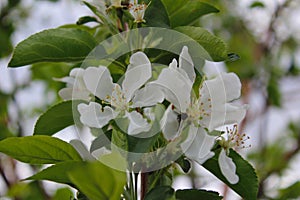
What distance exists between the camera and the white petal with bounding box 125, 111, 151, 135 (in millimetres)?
745

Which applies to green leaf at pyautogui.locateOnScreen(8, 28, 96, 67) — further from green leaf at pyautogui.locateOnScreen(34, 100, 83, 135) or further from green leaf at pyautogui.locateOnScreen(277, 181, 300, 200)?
green leaf at pyautogui.locateOnScreen(277, 181, 300, 200)

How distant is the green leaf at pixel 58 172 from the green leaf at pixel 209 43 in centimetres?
29

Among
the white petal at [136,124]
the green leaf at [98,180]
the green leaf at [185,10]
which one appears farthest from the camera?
the green leaf at [185,10]

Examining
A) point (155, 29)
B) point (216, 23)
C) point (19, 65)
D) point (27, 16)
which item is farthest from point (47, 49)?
point (216, 23)

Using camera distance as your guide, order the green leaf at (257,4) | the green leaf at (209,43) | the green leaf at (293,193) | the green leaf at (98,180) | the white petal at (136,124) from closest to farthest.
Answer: the green leaf at (98,180) → the white petal at (136,124) → the green leaf at (209,43) → the green leaf at (293,193) → the green leaf at (257,4)

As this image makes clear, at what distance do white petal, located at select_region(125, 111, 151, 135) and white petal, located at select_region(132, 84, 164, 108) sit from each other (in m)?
0.02

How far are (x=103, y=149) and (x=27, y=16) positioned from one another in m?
1.74

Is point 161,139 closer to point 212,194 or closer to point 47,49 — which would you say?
point 212,194

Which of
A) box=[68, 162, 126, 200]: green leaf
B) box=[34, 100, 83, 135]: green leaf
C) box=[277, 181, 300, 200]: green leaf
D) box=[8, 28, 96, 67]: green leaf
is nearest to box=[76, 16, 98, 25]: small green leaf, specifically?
box=[8, 28, 96, 67]: green leaf

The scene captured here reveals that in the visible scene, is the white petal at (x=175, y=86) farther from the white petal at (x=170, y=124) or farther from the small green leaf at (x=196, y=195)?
the small green leaf at (x=196, y=195)

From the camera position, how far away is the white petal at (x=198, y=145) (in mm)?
755

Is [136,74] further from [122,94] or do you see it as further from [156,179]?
[156,179]

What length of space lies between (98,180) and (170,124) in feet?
0.68

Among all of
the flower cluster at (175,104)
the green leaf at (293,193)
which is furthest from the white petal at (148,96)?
the green leaf at (293,193)
